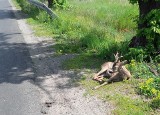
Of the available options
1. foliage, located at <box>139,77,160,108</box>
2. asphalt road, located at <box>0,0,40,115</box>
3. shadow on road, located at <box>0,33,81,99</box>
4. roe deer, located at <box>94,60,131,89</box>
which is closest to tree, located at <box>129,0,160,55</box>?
roe deer, located at <box>94,60,131,89</box>

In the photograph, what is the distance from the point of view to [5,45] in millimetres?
12266

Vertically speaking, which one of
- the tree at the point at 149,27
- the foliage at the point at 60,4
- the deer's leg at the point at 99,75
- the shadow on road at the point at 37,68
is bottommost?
the foliage at the point at 60,4

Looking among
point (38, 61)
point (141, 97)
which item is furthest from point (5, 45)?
point (141, 97)

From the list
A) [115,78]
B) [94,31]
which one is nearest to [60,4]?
[94,31]

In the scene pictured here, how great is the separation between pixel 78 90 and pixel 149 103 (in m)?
1.63

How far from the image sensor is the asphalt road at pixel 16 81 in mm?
6599

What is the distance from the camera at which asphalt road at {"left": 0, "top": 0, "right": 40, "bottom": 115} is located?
6599 mm

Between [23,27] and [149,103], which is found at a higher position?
[149,103]

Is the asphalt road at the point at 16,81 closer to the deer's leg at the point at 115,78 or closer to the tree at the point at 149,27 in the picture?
the deer's leg at the point at 115,78

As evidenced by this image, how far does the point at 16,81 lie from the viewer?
320 inches

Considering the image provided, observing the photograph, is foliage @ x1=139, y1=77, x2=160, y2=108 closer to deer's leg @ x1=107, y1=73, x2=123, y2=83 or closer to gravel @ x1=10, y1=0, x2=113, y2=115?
deer's leg @ x1=107, y1=73, x2=123, y2=83

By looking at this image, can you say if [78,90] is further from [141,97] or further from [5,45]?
[5,45]

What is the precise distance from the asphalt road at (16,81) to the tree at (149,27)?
296cm

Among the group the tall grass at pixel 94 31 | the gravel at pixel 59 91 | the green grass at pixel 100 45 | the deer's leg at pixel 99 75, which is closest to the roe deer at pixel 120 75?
the green grass at pixel 100 45
